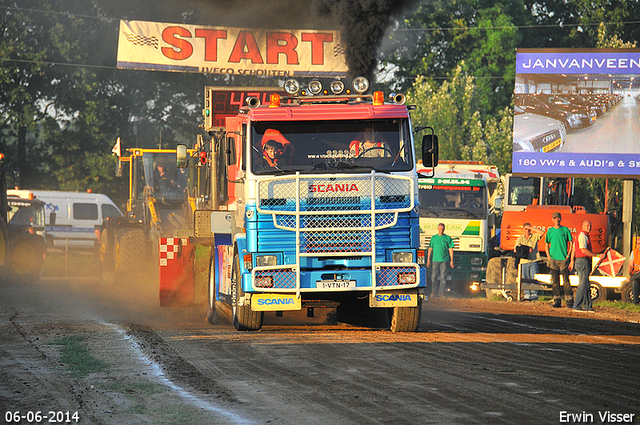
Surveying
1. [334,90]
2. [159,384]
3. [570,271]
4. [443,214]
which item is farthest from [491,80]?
[159,384]

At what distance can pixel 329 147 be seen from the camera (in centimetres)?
1224

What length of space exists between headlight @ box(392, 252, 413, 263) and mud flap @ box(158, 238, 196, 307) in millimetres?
4688

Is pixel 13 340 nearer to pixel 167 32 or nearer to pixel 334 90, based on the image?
pixel 334 90

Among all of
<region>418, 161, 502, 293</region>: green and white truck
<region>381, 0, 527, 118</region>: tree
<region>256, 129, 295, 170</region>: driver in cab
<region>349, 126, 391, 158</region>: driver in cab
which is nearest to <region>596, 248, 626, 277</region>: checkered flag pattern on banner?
<region>418, 161, 502, 293</region>: green and white truck

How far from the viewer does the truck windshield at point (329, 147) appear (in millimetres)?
12125

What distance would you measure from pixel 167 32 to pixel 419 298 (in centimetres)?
1463

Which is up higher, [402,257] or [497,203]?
[497,203]

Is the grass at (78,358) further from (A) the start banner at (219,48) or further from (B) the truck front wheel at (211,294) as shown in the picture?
(A) the start banner at (219,48)

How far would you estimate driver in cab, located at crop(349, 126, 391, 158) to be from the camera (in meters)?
12.3

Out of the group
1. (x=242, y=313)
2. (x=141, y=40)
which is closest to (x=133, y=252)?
(x=141, y=40)

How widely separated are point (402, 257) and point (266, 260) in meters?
1.76

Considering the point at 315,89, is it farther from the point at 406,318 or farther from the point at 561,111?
the point at 561,111

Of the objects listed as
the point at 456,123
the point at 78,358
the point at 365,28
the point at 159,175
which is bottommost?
the point at 78,358

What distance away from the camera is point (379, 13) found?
18.7 m
